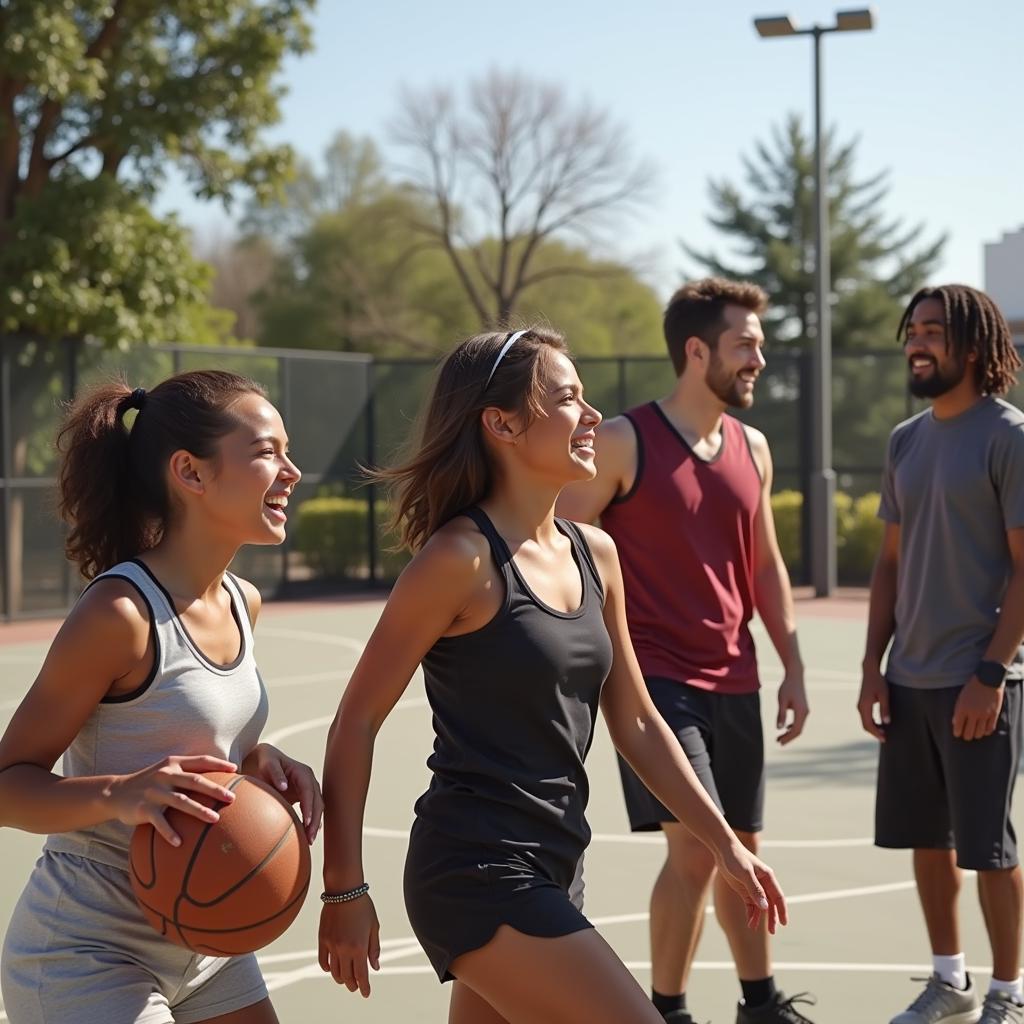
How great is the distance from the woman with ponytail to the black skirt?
0.77ft

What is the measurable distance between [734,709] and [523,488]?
68.4 inches

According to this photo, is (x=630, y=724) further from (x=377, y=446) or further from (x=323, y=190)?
(x=323, y=190)

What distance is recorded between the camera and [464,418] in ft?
10.5

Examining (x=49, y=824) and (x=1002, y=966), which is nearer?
(x=49, y=824)

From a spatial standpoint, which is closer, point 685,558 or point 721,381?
point 685,558

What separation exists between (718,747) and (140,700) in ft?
7.34

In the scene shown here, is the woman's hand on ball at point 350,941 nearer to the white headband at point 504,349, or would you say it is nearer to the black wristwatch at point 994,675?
the white headband at point 504,349

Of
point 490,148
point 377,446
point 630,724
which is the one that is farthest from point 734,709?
point 490,148

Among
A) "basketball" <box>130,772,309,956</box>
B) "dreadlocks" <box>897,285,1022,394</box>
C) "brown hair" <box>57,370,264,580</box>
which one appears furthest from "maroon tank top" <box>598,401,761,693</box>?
"basketball" <box>130,772,309,956</box>

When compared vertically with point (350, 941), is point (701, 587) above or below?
above

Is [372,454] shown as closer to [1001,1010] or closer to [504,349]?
[1001,1010]

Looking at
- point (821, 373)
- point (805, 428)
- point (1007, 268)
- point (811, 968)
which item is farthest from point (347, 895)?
point (1007, 268)

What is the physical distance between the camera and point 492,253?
175ft

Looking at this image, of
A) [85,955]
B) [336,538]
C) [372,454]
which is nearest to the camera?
[85,955]
